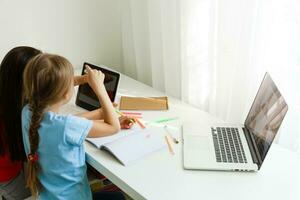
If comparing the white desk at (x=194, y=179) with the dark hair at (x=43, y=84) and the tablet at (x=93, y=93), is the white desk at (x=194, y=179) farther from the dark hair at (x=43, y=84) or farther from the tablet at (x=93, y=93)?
the tablet at (x=93, y=93)

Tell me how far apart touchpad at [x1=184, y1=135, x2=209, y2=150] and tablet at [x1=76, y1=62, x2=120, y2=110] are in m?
0.42

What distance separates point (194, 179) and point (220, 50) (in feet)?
2.19

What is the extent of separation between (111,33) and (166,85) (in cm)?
59

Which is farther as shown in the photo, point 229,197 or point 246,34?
point 246,34

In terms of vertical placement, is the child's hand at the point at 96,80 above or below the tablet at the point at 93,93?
above

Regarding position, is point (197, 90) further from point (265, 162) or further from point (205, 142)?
point (265, 162)

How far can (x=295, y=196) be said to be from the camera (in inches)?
41.2

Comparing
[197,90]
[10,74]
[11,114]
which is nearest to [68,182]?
[11,114]

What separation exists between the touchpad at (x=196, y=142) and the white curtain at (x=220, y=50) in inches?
12.0

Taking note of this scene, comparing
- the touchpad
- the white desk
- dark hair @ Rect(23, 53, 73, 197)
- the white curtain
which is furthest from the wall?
the touchpad

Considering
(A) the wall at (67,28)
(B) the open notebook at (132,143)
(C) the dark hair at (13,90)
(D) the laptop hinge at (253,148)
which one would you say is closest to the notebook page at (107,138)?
(B) the open notebook at (132,143)

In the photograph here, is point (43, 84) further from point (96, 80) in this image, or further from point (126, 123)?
point (126, 123)

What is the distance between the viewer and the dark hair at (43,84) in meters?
1.14

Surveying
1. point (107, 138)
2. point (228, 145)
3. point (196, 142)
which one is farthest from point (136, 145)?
point (228, 145)
